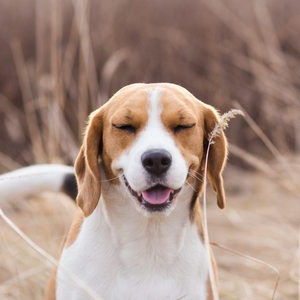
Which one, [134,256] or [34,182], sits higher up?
[34,182]

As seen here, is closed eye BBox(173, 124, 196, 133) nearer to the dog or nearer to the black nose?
the dog

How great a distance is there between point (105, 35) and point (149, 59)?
84 cm

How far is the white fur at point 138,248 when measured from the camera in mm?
2115

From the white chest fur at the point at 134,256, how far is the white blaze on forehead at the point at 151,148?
303mm

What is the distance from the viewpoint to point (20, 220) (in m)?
5.20

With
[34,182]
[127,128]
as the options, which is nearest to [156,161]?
[127,128]

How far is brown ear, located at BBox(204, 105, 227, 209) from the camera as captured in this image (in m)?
2.36

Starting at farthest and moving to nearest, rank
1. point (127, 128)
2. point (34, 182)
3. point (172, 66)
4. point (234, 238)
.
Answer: point (172, 66)
point (234, 238)
point (34, 182)
point (127, 128)

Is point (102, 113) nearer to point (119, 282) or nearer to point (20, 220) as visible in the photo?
point (119, 282)

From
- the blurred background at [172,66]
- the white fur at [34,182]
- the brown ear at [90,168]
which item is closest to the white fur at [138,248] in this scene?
the brown ear at [90,168]

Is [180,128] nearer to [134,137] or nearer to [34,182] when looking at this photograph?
[134,137]

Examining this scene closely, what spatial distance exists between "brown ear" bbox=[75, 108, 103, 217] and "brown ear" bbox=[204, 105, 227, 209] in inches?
25.5

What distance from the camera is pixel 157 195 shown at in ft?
6.82

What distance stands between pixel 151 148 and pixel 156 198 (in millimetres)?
299
